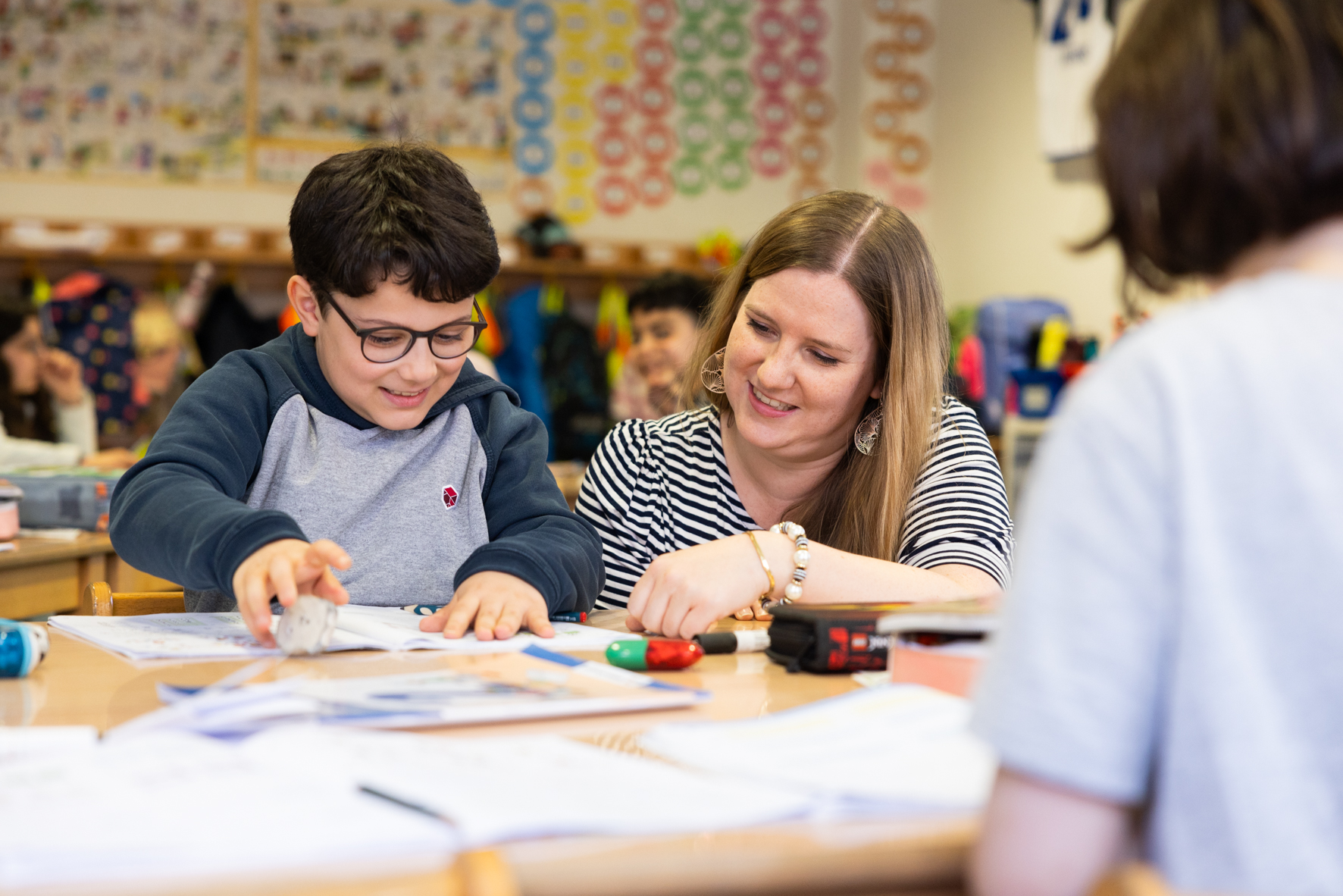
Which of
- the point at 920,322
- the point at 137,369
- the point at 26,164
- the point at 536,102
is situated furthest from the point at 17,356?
the point at 920,322

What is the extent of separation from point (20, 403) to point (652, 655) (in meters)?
3.81

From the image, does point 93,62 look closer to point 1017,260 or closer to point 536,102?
point 536,102

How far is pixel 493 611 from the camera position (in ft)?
4.26

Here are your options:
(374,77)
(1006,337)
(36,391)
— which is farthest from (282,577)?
(374,77)

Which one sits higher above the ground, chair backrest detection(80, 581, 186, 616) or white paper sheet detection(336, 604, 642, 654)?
white paper sheet detection(336, 604, 642, 654)

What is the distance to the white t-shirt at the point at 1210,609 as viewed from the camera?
0.58m

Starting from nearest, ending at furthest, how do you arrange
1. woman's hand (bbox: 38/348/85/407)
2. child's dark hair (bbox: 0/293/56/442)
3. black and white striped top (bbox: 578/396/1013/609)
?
black and white striped top (bbox: 578/396/1013/609)
child's dark hair (bbox: 0/293/56/442)
woman's hand (bbox: 38/348/85/407)

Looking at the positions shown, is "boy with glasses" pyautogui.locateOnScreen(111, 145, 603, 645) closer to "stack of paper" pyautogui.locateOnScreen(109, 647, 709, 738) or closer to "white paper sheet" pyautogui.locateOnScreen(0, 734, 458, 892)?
"stack of paper" pyautogui.locateOnScreen(109, 647, 709, 738)

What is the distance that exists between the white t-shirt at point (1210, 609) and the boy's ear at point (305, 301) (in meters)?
1.21

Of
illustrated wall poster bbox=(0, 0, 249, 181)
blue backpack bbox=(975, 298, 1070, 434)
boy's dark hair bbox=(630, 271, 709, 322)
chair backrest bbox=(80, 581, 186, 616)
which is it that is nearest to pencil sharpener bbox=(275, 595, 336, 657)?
chair backrest bbox=(80, 581, 186, 616)

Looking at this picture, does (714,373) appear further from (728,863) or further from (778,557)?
(728,863)

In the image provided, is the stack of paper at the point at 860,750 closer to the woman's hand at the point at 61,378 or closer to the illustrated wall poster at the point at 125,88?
the woman's hand at the point at 61,378

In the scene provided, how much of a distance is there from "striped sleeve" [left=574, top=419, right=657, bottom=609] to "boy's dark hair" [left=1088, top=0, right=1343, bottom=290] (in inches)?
50.6

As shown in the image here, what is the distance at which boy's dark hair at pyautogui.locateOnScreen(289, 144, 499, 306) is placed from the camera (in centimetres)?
153
